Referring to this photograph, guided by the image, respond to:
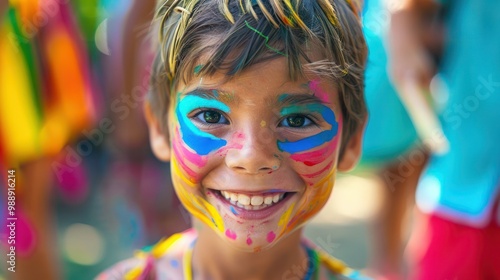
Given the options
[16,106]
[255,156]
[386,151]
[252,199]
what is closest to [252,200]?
[252,199]

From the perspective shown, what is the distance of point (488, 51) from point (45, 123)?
1472 mm

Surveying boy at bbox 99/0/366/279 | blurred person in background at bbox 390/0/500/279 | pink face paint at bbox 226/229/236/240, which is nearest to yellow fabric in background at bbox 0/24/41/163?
boy at bbox 99/0/366/279

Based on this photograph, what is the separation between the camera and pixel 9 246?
2252 mm

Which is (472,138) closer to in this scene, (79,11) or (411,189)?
(411,189)

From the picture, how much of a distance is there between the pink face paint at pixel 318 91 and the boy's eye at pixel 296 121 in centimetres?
5

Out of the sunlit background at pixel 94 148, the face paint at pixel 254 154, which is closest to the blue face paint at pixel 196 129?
the face paint at pixel 254 154

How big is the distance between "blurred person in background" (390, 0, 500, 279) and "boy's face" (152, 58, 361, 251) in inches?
34.3

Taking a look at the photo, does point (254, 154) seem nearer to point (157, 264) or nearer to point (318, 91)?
point (318, 91)

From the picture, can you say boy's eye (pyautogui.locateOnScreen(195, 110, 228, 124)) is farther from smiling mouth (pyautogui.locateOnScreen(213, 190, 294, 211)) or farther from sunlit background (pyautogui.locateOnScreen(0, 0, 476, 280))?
sunlit background (pyautogui.locateOnScreen(0, 0, 476, 280))

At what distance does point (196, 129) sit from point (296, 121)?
21cm

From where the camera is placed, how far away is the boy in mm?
1418

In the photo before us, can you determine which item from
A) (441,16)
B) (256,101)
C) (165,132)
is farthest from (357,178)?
(256,101)

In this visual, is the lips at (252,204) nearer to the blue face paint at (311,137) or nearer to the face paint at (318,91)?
the blue face paint at (311,137)

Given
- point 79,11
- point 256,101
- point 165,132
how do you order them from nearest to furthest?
Result: point 256,101 → point 165,132 → point 79,11
